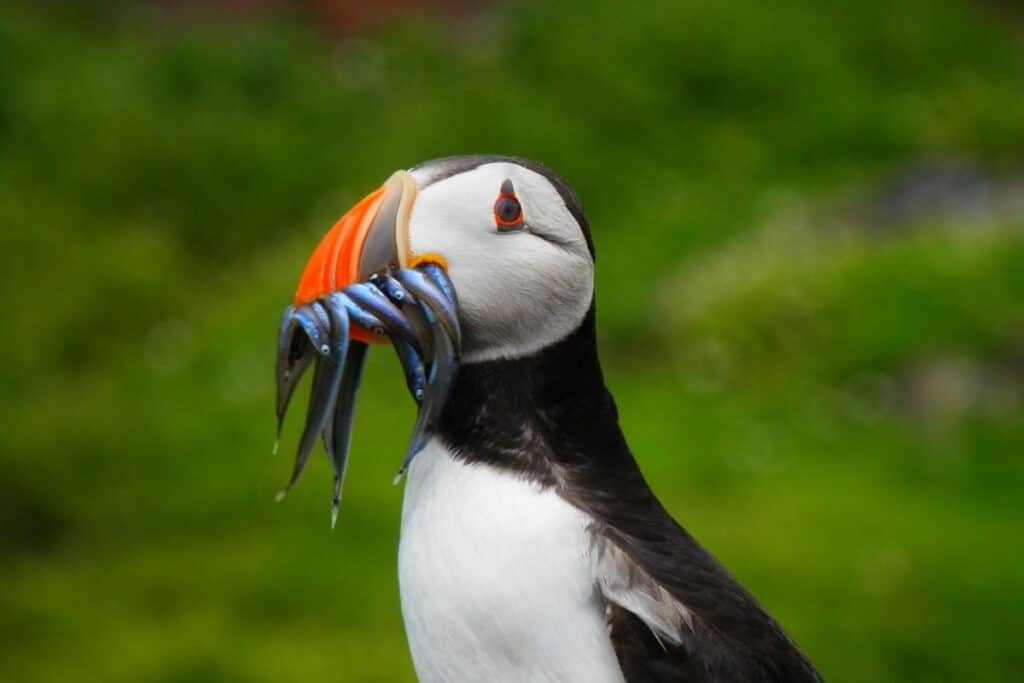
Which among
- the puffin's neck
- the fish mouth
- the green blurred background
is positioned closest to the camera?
the fish mouth

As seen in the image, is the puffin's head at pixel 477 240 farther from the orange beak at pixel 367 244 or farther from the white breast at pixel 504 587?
the white breast at pixel 504 587

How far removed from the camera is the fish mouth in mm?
2295

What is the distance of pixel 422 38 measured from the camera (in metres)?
11.6

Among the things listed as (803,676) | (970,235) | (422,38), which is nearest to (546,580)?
(803,676)

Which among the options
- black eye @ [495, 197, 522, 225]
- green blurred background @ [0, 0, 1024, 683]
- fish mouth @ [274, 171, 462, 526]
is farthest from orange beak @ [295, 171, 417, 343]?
green blurred background @ [0, 0, 1024, 683]

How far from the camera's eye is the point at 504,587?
2.32 meters

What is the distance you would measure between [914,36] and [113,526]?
6.38 metres

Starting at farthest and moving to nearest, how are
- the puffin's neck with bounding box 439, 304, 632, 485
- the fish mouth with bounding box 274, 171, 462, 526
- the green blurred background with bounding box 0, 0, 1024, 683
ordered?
the green blurred background with bounding box 0, 0, 1024, 683, the puffin's neck with bounding box 439, 304, 632, 485, the fish mouth with bounding box 274, 171, 462, 526

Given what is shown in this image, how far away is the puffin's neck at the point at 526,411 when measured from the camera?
7.89ft

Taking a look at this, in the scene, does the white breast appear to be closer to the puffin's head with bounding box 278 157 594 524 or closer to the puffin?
the puffin

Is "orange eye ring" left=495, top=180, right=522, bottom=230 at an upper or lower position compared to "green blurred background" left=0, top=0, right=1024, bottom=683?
upper

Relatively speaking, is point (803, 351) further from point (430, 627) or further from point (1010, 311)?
point (430, 627)

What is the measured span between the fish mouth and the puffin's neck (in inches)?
2.5

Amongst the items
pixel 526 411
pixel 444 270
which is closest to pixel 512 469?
pixel 526 411
